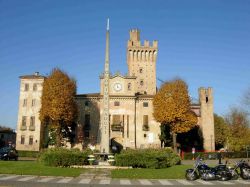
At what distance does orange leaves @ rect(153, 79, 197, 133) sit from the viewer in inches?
2069

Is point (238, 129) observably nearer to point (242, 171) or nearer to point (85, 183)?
point (242, 171)

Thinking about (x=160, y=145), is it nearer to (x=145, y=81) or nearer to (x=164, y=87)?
(x=164, y=87)

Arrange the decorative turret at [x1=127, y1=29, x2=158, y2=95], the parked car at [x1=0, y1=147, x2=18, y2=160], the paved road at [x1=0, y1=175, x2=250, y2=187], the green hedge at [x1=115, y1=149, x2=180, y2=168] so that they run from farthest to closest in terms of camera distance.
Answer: the decorative turret at [x1=127, y1=29, x2=158, y2=95]
the parked car at [x1=0, y1=147, x2=18, y2=160]
the green hedge at [x1=115, y1=149, x2=180, y2=168]
the paved road at [x1=0, y1=175, x2=250, y2=187]

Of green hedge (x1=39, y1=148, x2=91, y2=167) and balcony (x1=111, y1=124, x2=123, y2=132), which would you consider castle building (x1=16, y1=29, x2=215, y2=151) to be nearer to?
balcony (x1=111, y1=124, x2=123, y2=132)

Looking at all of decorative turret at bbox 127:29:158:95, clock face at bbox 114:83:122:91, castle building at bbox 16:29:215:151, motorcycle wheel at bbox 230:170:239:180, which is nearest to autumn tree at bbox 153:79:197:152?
castle building at bbox 16:29:215:151

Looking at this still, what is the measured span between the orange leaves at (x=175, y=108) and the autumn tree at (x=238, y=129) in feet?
41.5

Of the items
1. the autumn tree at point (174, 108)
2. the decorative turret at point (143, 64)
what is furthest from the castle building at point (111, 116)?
the decorative turret at point (143, 64)

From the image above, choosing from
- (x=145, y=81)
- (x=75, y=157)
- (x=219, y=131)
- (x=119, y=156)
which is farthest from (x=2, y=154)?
(x=219, y=131)

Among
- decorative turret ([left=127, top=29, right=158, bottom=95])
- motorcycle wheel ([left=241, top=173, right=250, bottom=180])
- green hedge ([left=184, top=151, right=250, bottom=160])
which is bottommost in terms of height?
green hedge ([left=184, top=151, right=250, bottom=160])

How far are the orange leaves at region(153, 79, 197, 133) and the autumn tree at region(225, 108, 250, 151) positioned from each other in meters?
12.6

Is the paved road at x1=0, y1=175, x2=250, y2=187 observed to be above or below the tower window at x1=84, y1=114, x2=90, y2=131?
below

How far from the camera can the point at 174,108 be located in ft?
172

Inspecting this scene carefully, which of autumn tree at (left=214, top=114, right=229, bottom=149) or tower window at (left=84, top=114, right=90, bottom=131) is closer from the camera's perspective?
tower window at (left=84, top=114, right=90, bottom=131)

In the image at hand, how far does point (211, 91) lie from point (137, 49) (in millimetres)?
21100
